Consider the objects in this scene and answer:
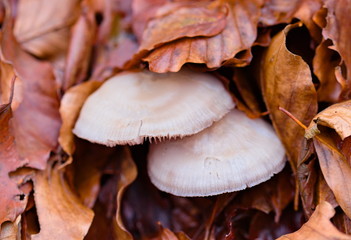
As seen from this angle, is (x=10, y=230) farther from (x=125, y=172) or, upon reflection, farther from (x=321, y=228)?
(x=321, y=228)

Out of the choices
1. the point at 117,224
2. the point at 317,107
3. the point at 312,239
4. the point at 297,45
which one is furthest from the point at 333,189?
the point at 117,224

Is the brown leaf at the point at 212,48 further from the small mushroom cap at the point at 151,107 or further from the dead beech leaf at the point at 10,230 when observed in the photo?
the dead beech leaf at the point at 10,230

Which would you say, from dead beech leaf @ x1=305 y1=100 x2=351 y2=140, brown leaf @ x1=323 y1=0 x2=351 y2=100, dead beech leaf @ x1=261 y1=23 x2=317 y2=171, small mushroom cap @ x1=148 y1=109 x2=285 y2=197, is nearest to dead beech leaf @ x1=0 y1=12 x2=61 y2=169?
small mushroom cap @ x1=148 y1=109 x2=285 y2=197

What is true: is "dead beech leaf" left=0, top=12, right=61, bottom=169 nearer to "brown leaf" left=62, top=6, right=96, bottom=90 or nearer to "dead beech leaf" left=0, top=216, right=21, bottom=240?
"brown leaf" left=62, top=6, right=96, bottom=90

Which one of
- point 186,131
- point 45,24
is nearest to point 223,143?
point 186,131

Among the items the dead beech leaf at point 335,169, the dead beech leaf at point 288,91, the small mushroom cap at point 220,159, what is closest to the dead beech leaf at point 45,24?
the small mushroom cap at point 220,159

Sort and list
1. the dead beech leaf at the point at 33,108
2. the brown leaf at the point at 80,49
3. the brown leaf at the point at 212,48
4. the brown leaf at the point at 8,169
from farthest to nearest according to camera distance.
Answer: the brown leaf at the point at 80,49, the dead beech leaf at the point at 33,108, the brown leaf at the point at 212,48, the brown leaf at the point at 8,169
